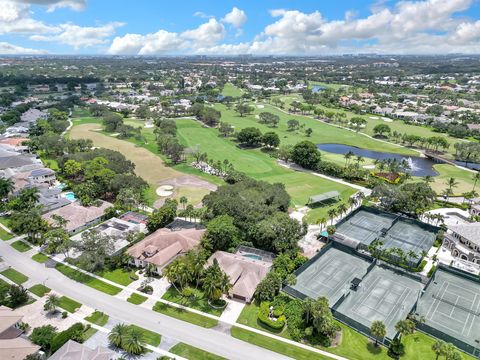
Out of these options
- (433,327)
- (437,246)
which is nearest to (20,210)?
(433,327)

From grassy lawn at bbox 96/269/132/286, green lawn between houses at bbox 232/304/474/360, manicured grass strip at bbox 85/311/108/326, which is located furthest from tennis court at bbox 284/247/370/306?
manicured grass strip at bbox 85/311/108/326

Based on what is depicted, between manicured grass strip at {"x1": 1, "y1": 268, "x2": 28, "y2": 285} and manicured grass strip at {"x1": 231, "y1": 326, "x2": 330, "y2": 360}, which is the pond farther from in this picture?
manicured grass strip at {"x1": 1, "y1": 268, "x2": 28, "y2": 285}

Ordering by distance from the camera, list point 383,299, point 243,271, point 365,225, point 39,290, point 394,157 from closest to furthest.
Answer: point 383,299
point 39,290
point 243,271
point 365,225
point 394,157

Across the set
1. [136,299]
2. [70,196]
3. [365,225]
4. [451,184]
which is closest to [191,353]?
[136,299]

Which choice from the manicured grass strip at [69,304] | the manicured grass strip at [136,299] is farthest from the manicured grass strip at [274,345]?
the manicured grass strip at [69,304]

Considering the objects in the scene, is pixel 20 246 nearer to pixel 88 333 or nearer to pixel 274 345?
pixel 88 333
